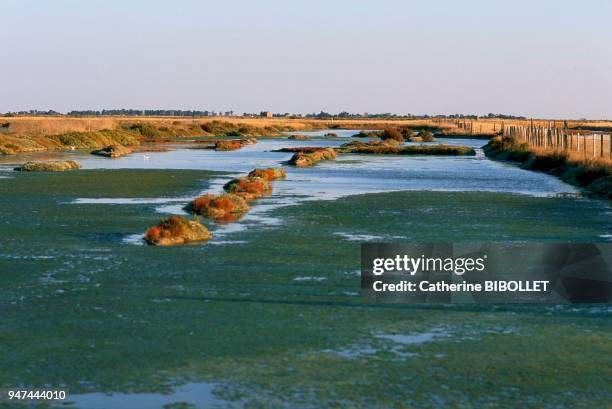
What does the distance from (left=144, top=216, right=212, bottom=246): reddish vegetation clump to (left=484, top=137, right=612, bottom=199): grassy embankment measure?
17.9m

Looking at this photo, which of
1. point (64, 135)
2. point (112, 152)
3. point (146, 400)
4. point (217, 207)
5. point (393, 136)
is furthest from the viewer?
point (393, 136)

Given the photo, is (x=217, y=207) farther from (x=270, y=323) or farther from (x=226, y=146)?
(x=226, y=146)

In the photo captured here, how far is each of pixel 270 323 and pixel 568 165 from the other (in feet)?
118

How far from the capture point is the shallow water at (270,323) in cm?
1033

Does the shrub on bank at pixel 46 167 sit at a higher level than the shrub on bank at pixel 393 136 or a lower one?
lower

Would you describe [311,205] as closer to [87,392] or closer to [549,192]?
[549,192]

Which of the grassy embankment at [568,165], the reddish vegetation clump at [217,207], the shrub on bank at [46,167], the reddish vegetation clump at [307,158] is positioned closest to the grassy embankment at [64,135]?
the shrub on bank at [46,167]

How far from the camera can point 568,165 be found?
152 ft

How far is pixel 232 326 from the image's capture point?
13.2m

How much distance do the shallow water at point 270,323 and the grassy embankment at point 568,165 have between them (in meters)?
9.09

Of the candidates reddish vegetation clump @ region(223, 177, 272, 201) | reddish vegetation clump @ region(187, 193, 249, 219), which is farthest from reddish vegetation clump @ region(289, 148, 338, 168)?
reddish vegetation clump @ region(187, 193, 249, 219)

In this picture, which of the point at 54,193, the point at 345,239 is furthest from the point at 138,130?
the point at 345,239

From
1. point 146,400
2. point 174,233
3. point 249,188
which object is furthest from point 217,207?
point 146,400

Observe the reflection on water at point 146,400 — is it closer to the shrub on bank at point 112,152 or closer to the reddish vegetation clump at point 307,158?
the reddish vegetation clump at point 307,158
